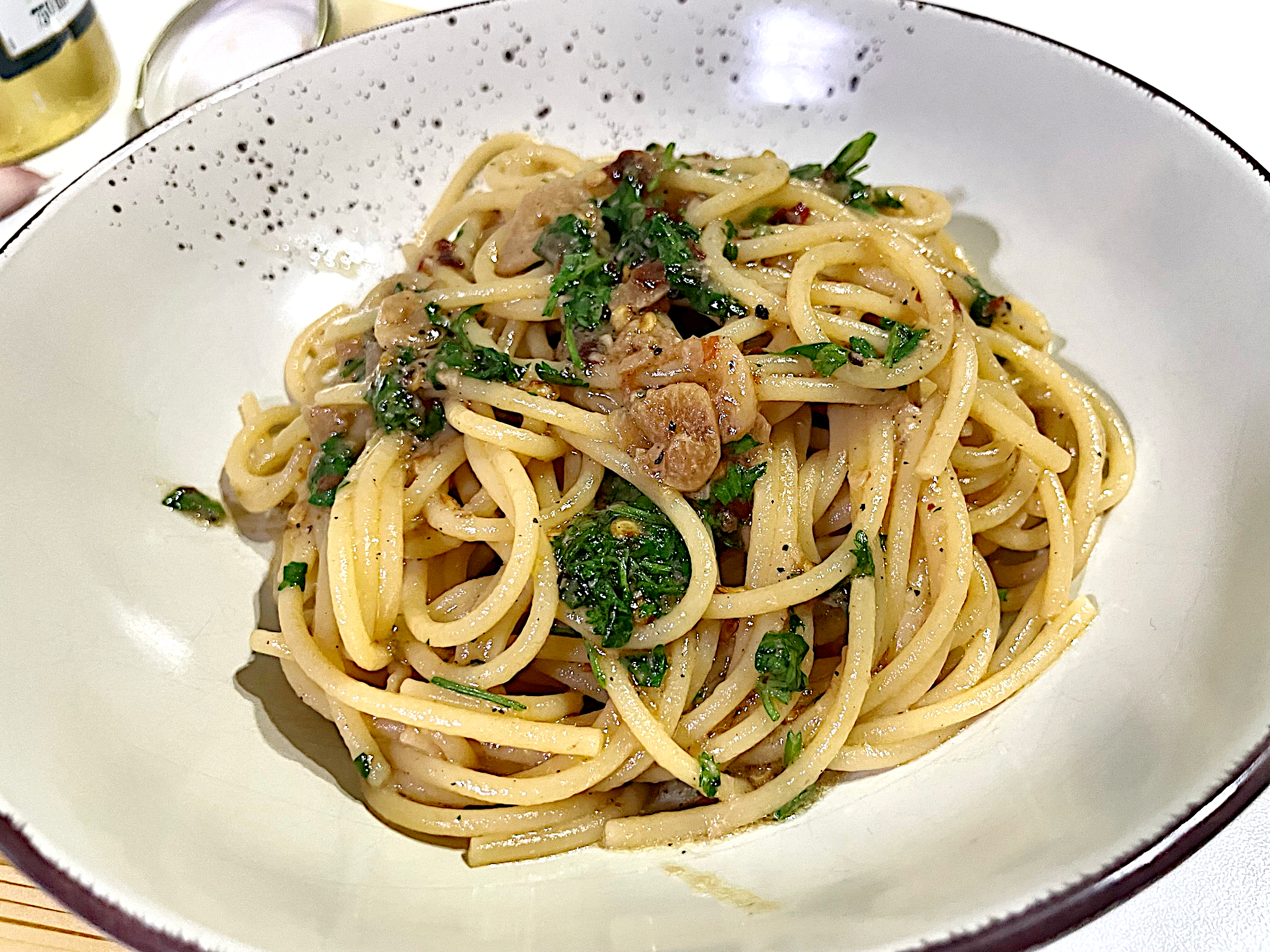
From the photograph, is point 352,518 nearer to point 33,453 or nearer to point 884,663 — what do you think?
point 33,453

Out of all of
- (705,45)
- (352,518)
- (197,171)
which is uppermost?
(705,45)

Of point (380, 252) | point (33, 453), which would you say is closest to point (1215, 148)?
point (380, 252)

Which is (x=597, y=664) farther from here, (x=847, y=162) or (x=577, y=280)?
(x=847, y=162)

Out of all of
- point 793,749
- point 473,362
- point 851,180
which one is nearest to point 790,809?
point 793,749

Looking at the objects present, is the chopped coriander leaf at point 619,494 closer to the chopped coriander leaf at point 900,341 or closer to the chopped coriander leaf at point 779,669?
the chopped coriander leaf at point 779,669

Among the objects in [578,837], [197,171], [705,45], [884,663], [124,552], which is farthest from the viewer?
[705,45]

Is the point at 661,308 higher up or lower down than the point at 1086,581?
higher up

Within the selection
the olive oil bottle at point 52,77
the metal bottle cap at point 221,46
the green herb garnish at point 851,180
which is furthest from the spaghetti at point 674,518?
the olive oil bottle at point 52,77

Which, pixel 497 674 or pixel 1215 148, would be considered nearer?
pixel 497 674
